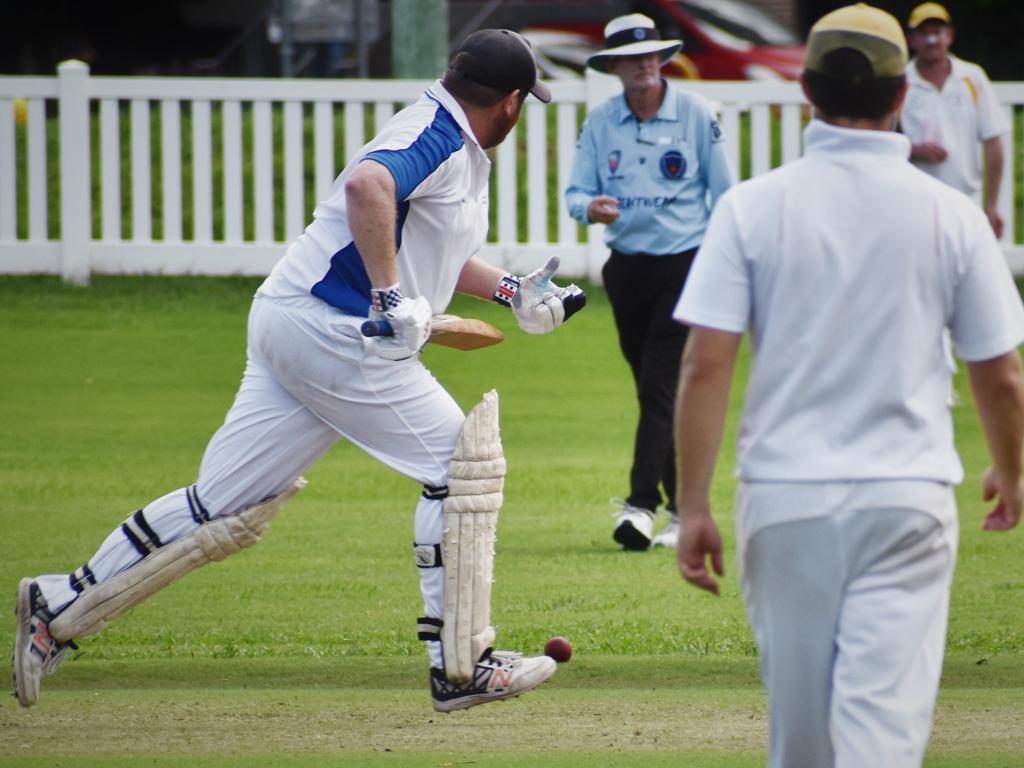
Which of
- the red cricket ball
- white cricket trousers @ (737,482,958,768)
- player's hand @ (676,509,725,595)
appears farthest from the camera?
the red cricket ball

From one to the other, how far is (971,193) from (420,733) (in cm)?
741

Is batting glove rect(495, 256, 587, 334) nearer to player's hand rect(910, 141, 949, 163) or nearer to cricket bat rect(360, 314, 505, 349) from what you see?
cricket bat rect(360, 314, 505, 349)

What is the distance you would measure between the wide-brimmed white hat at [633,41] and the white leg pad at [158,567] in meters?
3.50

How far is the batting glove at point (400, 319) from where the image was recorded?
504 cm

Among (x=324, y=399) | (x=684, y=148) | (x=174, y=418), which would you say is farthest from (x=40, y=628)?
(x=174, y=418)

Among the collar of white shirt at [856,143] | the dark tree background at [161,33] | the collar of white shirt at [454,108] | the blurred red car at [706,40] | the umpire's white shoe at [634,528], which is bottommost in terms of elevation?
the dark tree background at [161,33]

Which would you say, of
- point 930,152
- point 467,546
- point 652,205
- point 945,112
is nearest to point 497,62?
point 467,546

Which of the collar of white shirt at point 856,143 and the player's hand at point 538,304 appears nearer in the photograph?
the collar of white shirt at point 856,143

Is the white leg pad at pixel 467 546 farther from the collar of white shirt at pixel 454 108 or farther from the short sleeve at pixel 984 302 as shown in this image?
the short sleeve at pixel 984 302

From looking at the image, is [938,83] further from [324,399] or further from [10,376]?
[324,399]

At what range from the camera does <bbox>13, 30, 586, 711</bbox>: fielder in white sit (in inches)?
205

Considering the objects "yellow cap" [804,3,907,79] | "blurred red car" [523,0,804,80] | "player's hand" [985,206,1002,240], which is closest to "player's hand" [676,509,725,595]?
"yellow cap" [804,3,907,79]

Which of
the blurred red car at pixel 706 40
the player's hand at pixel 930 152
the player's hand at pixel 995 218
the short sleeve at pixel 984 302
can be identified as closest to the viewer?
the short sleeve at pixel 984 302

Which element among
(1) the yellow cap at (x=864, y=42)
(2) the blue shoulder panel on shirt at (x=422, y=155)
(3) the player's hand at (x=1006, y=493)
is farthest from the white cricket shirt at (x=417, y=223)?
(3) the player's hand at (x=1006, y=493)
